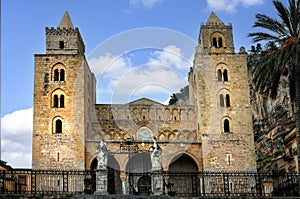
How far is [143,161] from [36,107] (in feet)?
34.7

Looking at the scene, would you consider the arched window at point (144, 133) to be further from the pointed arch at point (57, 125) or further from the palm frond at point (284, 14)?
the palm frond at point (284, 14)

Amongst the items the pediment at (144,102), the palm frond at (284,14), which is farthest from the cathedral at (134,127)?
the palm frond at (284,14)

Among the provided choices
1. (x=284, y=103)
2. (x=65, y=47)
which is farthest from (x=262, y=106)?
(x=65, y=47)

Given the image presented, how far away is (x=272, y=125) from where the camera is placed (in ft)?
186

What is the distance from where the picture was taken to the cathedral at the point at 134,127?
38.8 metres

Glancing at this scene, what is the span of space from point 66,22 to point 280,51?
26533 mm

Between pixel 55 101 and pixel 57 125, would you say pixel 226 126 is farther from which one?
pixel 55 101

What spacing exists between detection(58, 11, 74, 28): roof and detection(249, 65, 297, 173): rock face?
21385mm

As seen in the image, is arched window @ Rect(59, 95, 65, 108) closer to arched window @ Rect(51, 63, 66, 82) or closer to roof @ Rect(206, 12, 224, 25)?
arched window @ Rect(51, 63, 66, 82)

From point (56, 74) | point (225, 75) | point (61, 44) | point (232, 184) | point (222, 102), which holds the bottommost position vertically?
point (232, 184)

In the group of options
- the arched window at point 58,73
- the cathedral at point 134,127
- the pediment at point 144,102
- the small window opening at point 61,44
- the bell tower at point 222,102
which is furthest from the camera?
the pediment at point 144,102

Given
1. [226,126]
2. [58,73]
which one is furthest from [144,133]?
[58,73]

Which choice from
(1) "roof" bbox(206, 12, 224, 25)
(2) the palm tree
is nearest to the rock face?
(1) "roof" bbox(206, 12, 224, 25)

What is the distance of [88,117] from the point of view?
4281 centimetres
